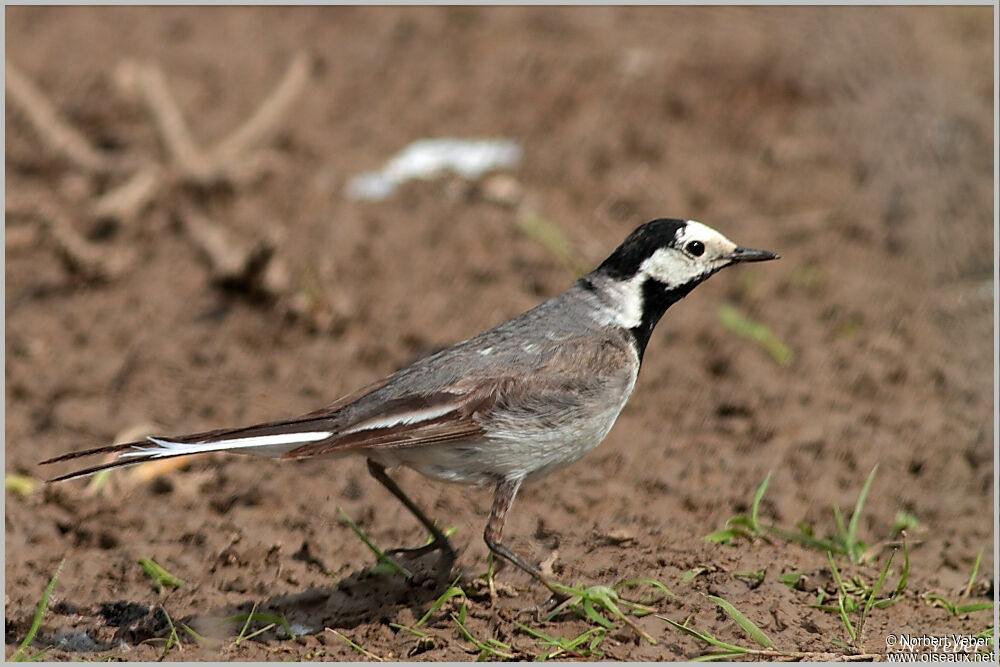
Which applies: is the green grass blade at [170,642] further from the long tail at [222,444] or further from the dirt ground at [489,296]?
the long tail at [222,444]

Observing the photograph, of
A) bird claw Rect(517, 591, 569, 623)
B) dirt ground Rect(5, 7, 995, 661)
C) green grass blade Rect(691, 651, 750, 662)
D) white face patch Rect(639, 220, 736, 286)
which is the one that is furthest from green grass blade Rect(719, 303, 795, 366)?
green grass blade Rect(691, 651, 750, 662)

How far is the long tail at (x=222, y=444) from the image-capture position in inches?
190

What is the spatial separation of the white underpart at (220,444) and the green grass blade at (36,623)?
71 centimetres

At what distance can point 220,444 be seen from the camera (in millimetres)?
4895

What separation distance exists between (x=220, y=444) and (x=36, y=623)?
1.05m

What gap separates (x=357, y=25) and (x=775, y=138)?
4.51 m

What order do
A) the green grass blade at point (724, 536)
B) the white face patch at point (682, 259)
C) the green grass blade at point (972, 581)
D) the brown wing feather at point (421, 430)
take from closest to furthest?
1. the brown wing feather at point (421, 430)
2. the green grass blade at point (972, 581)
3. the green grass blade at point (724, 536)
4. the white face patch at point (682, 259)

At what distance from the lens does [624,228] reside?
8.95 meters

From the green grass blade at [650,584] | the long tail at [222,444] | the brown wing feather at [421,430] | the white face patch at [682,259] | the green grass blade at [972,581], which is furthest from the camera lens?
the white face patch at [682,259]

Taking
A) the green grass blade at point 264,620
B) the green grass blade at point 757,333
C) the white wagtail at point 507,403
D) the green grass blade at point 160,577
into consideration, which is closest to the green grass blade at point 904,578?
the white wagtail at point 507,403

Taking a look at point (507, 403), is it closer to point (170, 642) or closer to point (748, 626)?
point (748, 626)

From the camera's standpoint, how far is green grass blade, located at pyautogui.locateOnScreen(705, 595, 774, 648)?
462 centimetres

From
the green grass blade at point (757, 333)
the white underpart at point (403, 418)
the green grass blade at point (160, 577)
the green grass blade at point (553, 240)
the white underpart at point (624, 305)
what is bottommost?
the green grass blade at point (160, 577)

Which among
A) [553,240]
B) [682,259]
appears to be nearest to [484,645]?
[682,259]
